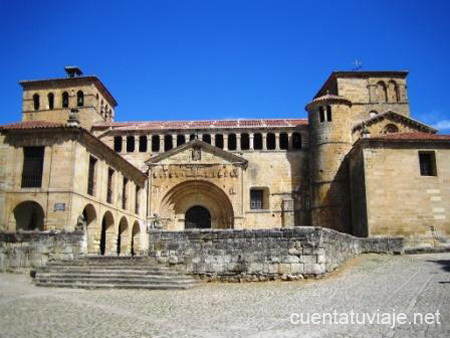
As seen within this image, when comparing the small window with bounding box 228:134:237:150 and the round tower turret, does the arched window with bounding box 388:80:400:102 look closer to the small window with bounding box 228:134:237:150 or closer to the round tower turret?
the round tower turret

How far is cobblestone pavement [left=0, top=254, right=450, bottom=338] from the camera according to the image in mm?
7074

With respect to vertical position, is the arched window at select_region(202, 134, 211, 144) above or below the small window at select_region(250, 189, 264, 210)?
above

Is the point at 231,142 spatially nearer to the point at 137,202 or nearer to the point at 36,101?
the point at 137,202

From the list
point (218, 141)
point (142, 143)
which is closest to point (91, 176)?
point (142, 143)

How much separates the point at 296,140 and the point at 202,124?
280 inches

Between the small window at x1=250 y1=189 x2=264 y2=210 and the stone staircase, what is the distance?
16608mm

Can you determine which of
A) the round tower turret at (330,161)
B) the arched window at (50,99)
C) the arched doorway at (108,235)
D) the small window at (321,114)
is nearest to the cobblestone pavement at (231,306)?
the arched doorway at (108,235)

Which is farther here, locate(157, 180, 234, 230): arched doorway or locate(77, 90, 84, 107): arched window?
locate(77, 90, 84, 107): arched window

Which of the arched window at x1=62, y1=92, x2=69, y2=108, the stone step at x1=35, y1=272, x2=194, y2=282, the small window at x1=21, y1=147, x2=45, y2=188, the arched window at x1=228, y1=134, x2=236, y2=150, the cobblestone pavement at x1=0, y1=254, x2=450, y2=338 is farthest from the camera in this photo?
the arched window at x1=62, y1=92, x2=69, y2=108

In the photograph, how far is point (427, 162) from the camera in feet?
77.5

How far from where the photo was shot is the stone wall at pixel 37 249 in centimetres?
1495

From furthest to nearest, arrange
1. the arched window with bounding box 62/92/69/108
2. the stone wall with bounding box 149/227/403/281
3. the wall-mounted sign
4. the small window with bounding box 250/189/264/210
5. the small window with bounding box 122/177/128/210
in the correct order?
the arched window with bounding box 62/92/69/108, the small window with bounding box 250/189/264/210, the small window with bounding box 122/177/128/210, the wall-mounted sign, the stone wall with bounding box 149/227/403/281

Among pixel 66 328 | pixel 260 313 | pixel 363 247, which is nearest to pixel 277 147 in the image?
pixel 363 247

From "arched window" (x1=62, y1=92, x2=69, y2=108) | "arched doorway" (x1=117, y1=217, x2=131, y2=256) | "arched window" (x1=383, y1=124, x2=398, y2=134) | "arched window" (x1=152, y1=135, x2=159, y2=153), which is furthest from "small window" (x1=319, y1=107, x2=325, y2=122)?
"arched window" (x1=62, y1=92, x2=69, y2=108)
